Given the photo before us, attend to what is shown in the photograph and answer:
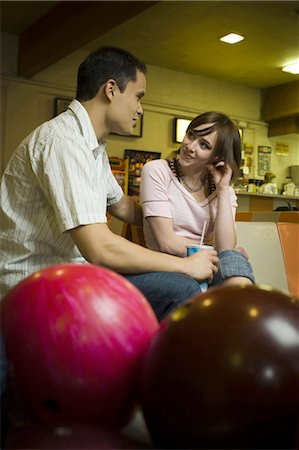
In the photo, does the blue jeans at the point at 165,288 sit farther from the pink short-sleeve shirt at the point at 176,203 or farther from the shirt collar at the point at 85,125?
the pink short-sleeve shirt at the point at 176,203

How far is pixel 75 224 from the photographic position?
1.34 m

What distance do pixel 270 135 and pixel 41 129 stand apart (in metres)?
7.36

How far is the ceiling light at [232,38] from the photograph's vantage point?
5970 mm

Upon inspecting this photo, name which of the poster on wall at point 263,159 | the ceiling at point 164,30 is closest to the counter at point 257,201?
the ceiling at point 164,30

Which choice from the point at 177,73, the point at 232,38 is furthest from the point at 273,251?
the point at 177,73

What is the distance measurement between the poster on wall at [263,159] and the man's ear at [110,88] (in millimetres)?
6719

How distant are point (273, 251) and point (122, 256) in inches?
57.2

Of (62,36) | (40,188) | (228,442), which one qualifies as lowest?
(228,442)

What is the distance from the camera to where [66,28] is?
5316mm

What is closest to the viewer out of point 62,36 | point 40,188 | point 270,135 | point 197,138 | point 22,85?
point 40,188

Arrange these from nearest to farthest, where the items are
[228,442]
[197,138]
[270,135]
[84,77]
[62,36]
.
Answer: [228,442] → [84,77] → [197,138] → [62,36] → [270,135]

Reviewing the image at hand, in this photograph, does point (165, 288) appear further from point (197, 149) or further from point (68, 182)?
point (197, 149)

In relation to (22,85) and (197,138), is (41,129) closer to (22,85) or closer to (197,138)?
(197,138)

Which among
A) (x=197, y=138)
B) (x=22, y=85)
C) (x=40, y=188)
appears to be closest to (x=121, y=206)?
(x=197, y=138)
